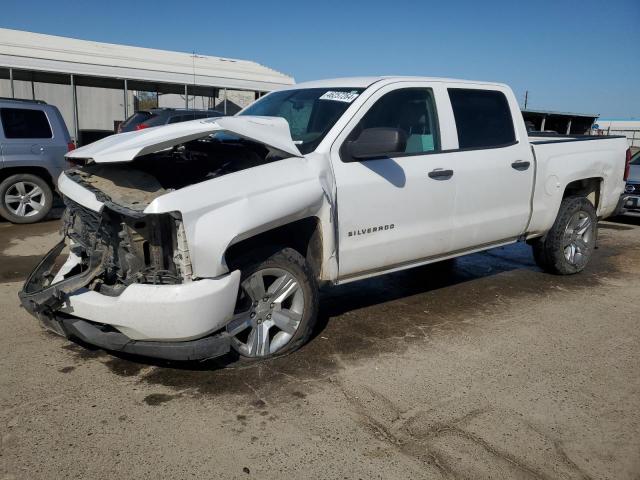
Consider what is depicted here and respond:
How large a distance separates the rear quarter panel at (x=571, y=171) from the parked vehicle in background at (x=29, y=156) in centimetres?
729

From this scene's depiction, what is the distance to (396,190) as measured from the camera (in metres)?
4.15

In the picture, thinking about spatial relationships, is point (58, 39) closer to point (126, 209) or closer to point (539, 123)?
point (126, 209)

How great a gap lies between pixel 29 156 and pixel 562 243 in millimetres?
7831

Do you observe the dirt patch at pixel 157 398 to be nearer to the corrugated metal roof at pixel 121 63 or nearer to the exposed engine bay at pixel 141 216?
the exposed engine bay at pixel 141 216

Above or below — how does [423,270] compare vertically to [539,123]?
below

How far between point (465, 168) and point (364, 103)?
3.64 feet

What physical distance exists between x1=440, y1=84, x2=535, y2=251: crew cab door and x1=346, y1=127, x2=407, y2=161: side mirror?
99cm

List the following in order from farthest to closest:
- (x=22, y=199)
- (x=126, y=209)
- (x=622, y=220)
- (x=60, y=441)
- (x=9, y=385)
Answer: (x=622, y=220) < (x=22, y=199) < (x=9, y=385) < (x=126, y=209) < (x=60, y=441)

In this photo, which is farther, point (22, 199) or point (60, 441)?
point (22, 199)

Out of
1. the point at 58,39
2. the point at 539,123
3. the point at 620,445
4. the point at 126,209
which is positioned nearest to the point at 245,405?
the point at 126,209

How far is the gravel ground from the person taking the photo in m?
2.70

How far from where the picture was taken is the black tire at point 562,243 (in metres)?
5.86

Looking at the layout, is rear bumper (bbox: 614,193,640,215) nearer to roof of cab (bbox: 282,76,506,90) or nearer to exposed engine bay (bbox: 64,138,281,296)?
roof of cab (bbox: 282,76,506,90)

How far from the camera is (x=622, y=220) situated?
11.1 metres
